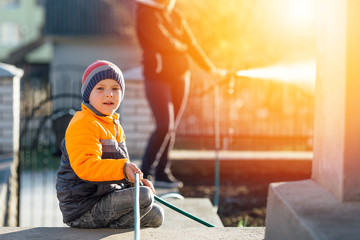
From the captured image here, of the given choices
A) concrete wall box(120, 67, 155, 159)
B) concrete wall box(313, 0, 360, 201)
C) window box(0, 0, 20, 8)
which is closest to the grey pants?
concrete wall box(313, 0, 360, 201)

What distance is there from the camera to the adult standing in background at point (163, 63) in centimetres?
474

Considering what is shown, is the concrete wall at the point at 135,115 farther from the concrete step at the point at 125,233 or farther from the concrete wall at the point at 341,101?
the concrete wall at the point at 341,101

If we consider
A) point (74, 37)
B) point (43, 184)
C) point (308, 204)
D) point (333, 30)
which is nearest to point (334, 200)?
point (308, 204)

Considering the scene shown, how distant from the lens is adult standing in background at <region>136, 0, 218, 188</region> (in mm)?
4742

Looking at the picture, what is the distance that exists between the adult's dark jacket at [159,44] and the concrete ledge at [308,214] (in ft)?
8.36

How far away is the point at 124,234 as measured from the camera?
263cm

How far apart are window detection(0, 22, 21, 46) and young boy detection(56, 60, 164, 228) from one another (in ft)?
119

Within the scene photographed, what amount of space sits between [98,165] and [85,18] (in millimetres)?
18528

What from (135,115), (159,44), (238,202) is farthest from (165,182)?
(135,115)

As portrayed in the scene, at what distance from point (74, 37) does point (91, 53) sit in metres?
1.07

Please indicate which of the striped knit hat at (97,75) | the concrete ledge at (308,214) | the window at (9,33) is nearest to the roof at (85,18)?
the striped knit hat at (97,75)

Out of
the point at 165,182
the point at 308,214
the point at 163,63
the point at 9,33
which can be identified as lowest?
the point at 165,182

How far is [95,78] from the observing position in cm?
257

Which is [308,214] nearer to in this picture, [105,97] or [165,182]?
[105,97]
